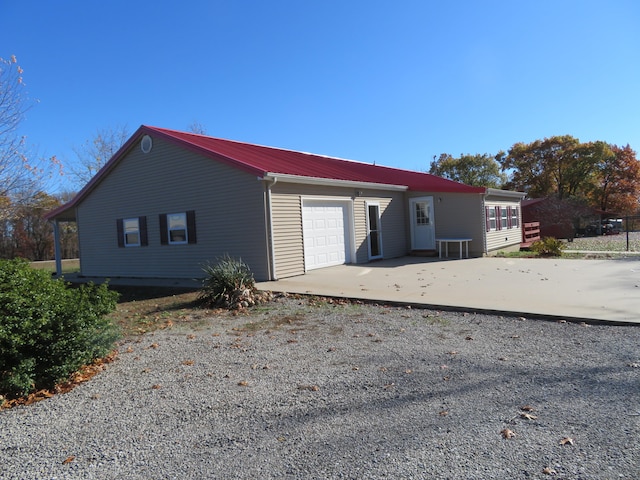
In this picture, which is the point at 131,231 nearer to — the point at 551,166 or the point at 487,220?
the point at 487,220

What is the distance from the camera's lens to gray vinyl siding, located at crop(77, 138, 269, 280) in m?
12.6

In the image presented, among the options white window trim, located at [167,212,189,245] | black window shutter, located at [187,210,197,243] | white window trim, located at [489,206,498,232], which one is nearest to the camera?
black window shutter, located at [187,210,197,243]

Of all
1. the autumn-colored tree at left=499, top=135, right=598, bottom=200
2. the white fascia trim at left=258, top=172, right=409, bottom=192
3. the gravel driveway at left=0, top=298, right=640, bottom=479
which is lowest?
the gravel driveway at left=0, top=298, right=640, bottom=479

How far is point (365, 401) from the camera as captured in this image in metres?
4.15

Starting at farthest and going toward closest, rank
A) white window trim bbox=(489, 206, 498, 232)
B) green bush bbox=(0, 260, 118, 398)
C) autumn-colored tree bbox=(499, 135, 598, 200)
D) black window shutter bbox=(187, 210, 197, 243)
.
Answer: autumn-colored tree bbox=(499, 135, 598, 200), white window trim bbox=(489, 206, 498, 232), black window shutter bbox=(187, 210, 197, 243), green bush bbox=(0, 260, 118, 398)

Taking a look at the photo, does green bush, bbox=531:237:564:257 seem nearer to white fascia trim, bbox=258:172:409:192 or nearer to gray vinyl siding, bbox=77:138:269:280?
white fascia trim, bbox=258:172:409:192

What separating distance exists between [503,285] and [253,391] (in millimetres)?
7331

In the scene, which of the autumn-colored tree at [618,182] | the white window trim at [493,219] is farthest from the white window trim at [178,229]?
the autumn-colored tree at [618,182]

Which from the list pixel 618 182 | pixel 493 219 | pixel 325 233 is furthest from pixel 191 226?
pixel 618 182

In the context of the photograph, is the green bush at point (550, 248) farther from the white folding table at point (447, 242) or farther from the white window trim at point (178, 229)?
A: the white window trim at point (178, 229)

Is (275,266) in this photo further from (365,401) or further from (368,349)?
(365,401)

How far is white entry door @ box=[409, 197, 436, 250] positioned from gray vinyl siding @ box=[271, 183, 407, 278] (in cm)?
68

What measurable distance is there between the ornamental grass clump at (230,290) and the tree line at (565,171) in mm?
37740

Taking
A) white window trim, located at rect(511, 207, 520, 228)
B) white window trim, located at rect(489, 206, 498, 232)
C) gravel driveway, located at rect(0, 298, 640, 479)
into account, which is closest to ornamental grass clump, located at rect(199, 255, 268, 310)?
gravel driveway, located at rect(0, 298, 640, 479)
